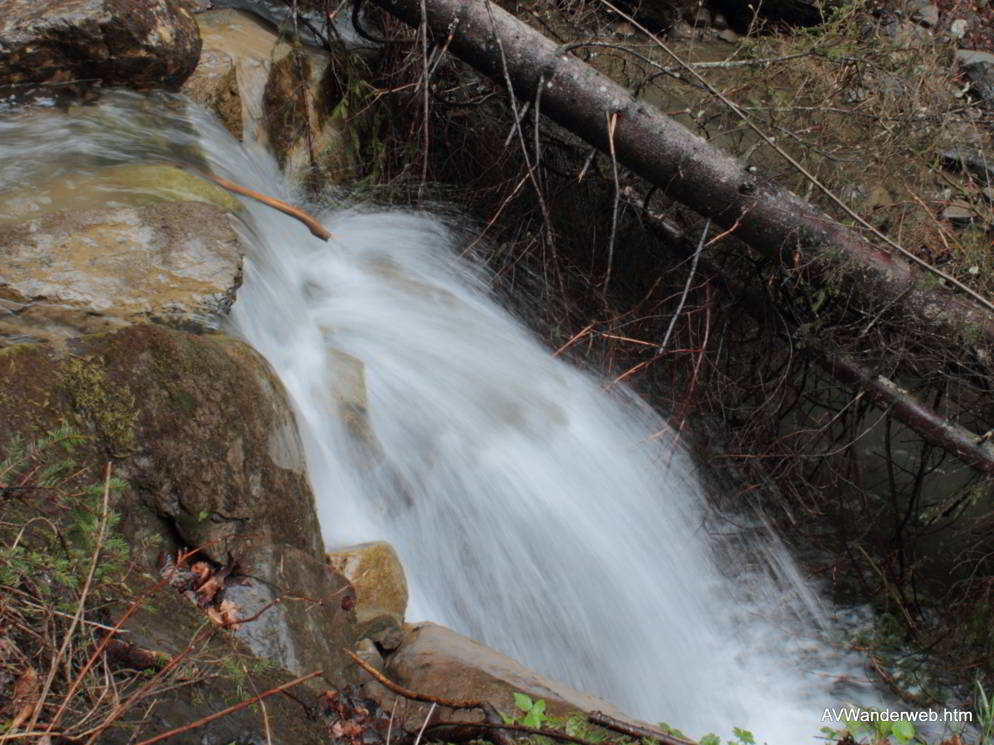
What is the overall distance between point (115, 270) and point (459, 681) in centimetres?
180

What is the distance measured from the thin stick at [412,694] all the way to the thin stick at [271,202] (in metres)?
2.43

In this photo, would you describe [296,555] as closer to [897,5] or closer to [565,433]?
[565,433]

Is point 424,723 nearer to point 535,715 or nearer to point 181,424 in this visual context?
point 535,715

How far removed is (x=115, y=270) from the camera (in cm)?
308

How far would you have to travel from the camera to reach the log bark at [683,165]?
13.4 ft

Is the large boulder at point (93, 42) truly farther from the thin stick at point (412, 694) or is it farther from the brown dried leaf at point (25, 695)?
the brown dried leaf at point (25, 695)

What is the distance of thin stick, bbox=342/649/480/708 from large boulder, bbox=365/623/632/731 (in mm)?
33

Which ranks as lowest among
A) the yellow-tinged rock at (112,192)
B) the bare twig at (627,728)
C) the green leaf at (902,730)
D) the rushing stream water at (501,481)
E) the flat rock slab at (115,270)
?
the rushing stream water at (501,481)

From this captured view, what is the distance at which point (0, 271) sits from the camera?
2.89 meters

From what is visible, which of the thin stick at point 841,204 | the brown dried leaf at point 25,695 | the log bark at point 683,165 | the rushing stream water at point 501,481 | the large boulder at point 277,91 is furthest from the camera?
the large boulder at point 277,91

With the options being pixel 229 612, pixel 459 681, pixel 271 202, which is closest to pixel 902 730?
pixel 459 681

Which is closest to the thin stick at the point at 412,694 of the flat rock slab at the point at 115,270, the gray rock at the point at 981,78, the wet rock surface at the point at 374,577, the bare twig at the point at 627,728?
the bare twig at the point at 627,728

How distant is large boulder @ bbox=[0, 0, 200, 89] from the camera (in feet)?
13.6

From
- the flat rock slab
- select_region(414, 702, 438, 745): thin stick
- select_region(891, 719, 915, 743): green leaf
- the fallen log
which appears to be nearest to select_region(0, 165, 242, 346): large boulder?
the flat rock slab
